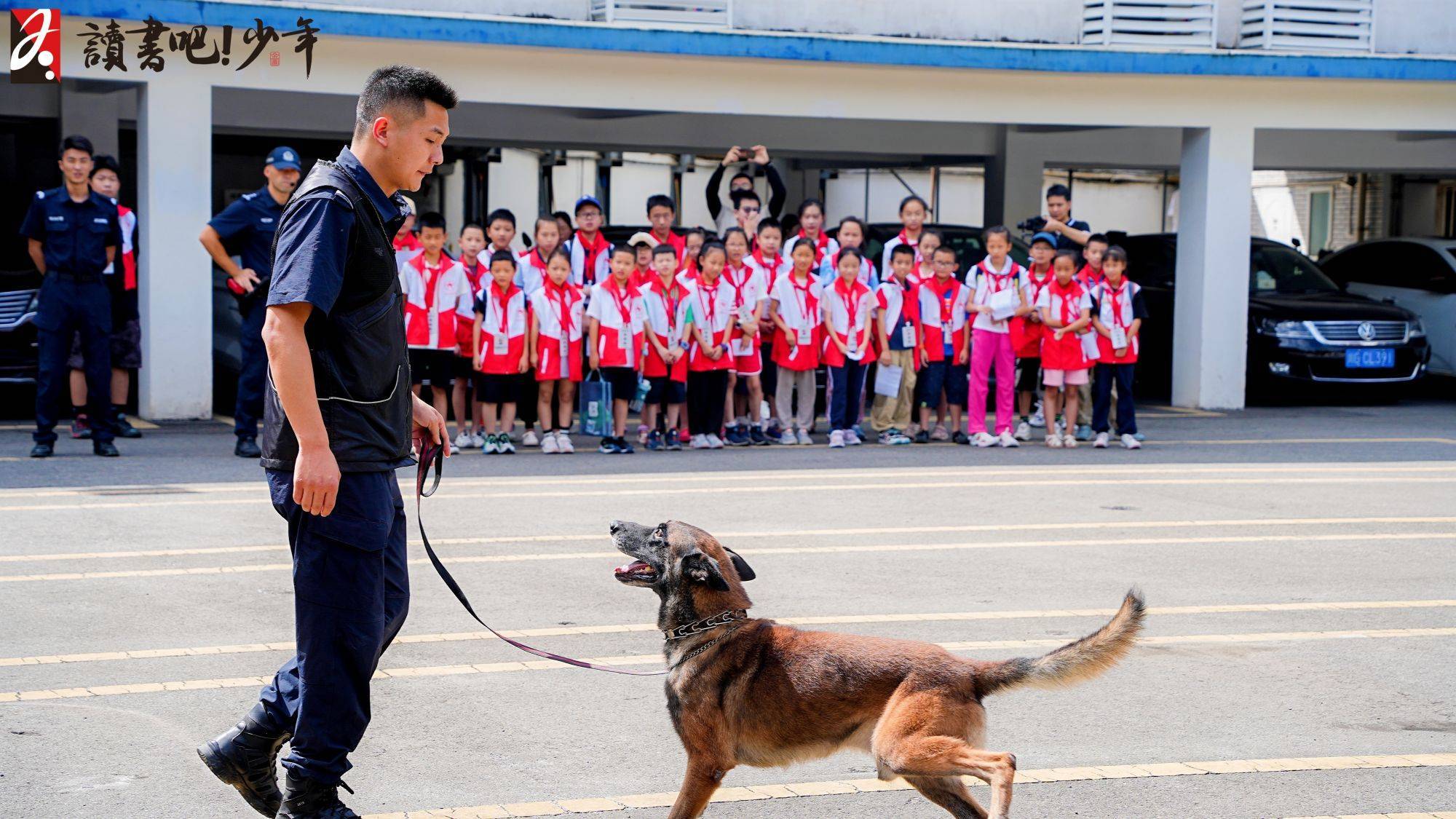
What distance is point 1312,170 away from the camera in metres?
22.6

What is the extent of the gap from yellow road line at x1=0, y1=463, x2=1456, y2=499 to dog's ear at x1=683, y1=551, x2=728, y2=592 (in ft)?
20.9

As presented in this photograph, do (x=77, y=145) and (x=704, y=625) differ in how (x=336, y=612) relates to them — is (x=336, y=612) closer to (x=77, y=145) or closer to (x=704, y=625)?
(x=704, y=625)

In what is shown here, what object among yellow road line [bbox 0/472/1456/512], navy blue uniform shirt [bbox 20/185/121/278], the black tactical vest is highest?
navy blue uniform shirt [bbox 20/185/121/278]

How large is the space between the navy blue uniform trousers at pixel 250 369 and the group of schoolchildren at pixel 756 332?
5.58 feet

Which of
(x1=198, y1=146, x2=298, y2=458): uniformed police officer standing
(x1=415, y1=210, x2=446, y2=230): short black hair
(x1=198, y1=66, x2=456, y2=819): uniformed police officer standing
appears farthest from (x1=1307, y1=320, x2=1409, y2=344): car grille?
(x1=198, y1=66, x2=456, y2=819): uniformed police officer standing

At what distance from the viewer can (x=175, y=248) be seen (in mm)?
14133

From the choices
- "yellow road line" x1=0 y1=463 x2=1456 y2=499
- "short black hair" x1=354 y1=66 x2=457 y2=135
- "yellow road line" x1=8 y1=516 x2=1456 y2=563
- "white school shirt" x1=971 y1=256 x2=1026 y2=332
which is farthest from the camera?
"white school shirt" x1=971 y1=256 x2=1026 y2=332

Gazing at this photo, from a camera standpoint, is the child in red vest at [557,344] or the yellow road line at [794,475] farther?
the child in red vest at [557,344]

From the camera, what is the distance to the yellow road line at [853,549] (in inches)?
300

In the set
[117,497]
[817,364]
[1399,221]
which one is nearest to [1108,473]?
[817,364]

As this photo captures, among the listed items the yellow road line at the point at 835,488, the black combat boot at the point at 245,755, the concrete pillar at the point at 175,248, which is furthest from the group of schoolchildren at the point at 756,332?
the black combat boot at the point at 245,755

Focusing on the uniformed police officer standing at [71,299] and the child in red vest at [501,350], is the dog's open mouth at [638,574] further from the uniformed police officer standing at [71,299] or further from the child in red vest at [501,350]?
the child in red vest at [501,350]

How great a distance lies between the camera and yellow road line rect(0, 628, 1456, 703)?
5676 mm

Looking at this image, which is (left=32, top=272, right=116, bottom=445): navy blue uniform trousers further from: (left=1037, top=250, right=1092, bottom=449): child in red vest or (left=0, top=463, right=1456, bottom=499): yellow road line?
(left=1037, top=250, right=1092, bottom=449): child in red vest
